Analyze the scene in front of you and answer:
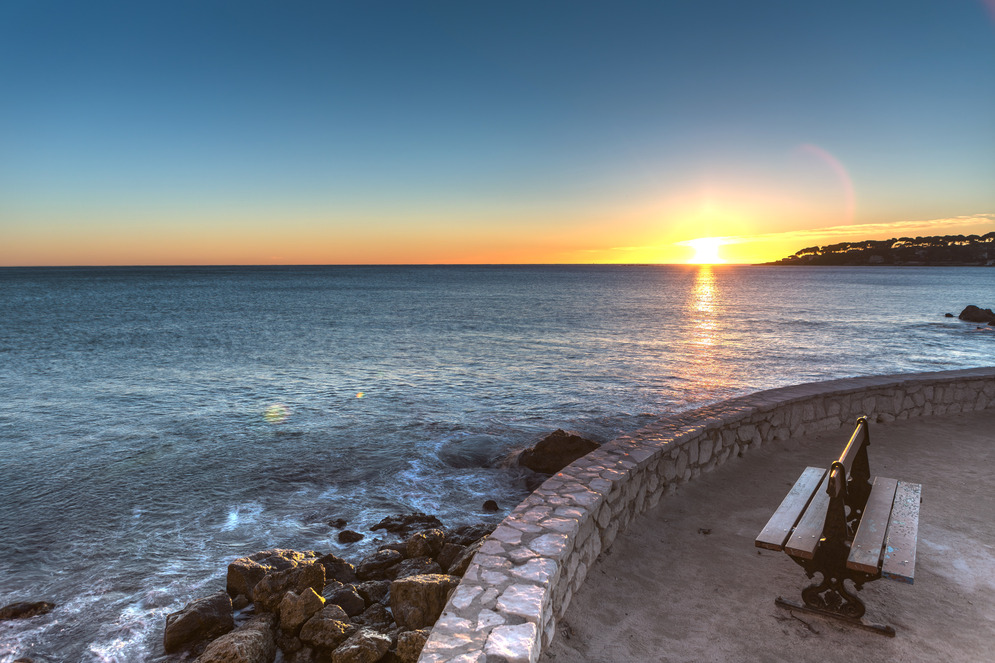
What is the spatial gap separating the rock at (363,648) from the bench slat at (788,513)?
2.97 metres

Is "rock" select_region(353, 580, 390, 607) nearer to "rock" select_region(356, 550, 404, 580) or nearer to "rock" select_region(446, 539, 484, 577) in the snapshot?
"rock" select_region(356, 550, 404, 580)

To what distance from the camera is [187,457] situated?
10.6 metres

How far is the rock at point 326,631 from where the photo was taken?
4.76 metres

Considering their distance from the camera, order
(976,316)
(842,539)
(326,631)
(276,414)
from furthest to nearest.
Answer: (976,316)
(276,414)
(326,631)
(842,539)

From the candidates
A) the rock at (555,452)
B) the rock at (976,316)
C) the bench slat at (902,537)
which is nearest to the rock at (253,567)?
the rock at (555,452)

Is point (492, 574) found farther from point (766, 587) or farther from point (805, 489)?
point (805, 489)

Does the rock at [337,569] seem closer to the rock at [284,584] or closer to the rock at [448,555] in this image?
the rock at [284,584]

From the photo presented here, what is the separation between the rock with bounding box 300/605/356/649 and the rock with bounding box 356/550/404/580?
1.19 m

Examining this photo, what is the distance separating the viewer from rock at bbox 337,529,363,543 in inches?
287

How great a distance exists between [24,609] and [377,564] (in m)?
3.68

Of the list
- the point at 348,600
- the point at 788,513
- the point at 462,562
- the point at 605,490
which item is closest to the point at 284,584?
the point at 348,600

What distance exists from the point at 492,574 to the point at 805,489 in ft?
8.93

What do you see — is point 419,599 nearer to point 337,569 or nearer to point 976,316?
point 337,569

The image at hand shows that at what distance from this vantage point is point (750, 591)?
13.7 ft
